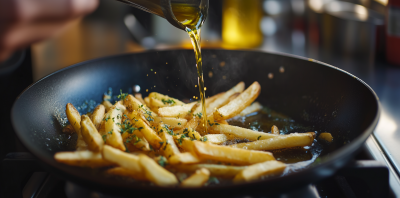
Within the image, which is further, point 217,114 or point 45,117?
point 217,114

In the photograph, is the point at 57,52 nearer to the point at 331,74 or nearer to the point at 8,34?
the point at 8,34

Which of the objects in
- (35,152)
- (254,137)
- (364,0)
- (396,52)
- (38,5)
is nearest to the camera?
(35,152)

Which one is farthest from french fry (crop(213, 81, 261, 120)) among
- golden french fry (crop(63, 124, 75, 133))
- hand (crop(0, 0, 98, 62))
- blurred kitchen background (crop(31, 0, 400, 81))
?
hand (crop(0, 0, 98, 62))

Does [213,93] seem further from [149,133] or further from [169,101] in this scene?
[149,133]

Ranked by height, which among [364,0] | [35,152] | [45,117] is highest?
[364,0]

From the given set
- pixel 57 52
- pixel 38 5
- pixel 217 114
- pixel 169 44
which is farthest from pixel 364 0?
pixel 57 52

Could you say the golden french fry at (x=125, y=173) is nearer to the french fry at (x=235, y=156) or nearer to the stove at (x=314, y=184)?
the stove at (x=314, y=184)

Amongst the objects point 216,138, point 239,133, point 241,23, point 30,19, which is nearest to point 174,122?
point 216,138
